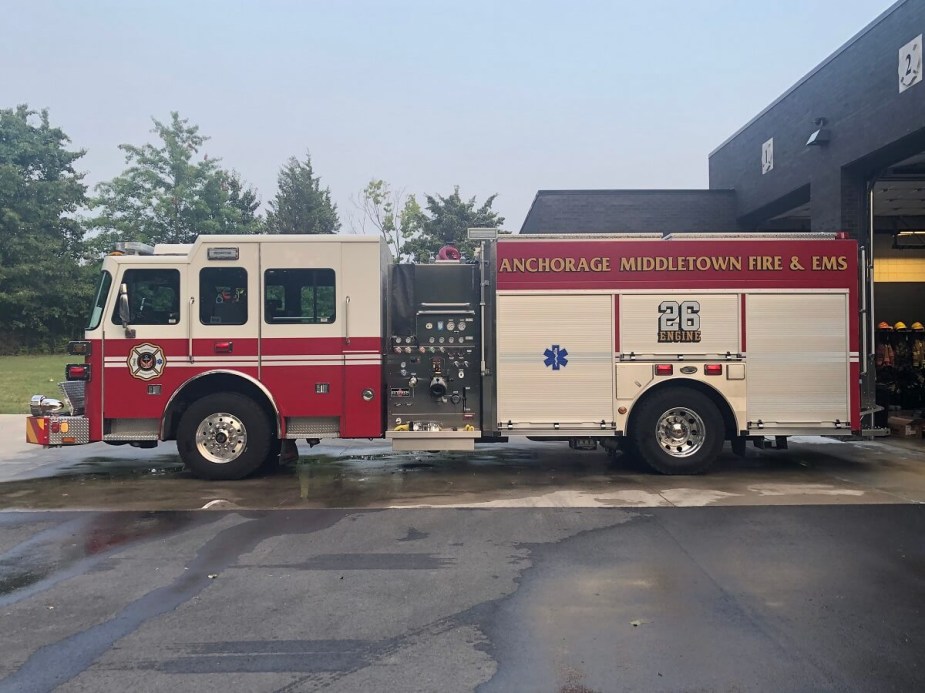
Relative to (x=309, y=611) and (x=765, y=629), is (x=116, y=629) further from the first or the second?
(x=765, y=629)

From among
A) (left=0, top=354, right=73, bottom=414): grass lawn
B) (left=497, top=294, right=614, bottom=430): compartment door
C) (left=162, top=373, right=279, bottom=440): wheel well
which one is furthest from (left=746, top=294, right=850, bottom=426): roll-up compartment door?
(left=0, top=354, right=73, bottom=414): grass lawn

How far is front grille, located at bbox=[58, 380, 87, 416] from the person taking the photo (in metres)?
8.45

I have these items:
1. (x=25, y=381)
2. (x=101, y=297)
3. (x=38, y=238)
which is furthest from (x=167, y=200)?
(x=101, y=297)

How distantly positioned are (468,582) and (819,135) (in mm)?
11353

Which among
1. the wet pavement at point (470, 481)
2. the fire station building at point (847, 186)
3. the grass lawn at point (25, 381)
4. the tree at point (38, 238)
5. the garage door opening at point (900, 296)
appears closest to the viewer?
the wet pavement at point (470, 481)

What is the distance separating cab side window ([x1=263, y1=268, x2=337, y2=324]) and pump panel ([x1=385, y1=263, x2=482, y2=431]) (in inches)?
32.7

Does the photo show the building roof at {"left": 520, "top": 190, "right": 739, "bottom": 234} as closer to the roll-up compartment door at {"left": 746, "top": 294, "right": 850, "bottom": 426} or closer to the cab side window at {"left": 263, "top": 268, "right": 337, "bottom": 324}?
the roll-up compartment door at {"left": 746, "top": 294, "right": 850, "bottom": 426}

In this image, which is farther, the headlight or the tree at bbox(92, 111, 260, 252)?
the tree at bbox(92, 111, 260, 252)

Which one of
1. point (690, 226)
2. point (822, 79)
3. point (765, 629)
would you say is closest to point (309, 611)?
point (765, 629)

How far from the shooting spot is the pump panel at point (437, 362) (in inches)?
337

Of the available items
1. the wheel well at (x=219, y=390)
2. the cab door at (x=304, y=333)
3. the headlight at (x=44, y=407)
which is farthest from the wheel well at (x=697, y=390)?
the headlight at (x=44, y=407)

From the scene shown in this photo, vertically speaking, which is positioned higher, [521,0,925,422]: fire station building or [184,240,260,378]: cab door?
[521,0,925,422]: fire station building

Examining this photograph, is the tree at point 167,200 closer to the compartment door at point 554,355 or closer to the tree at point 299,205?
the tree at point 299,205

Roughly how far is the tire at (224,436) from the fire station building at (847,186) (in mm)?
7970
